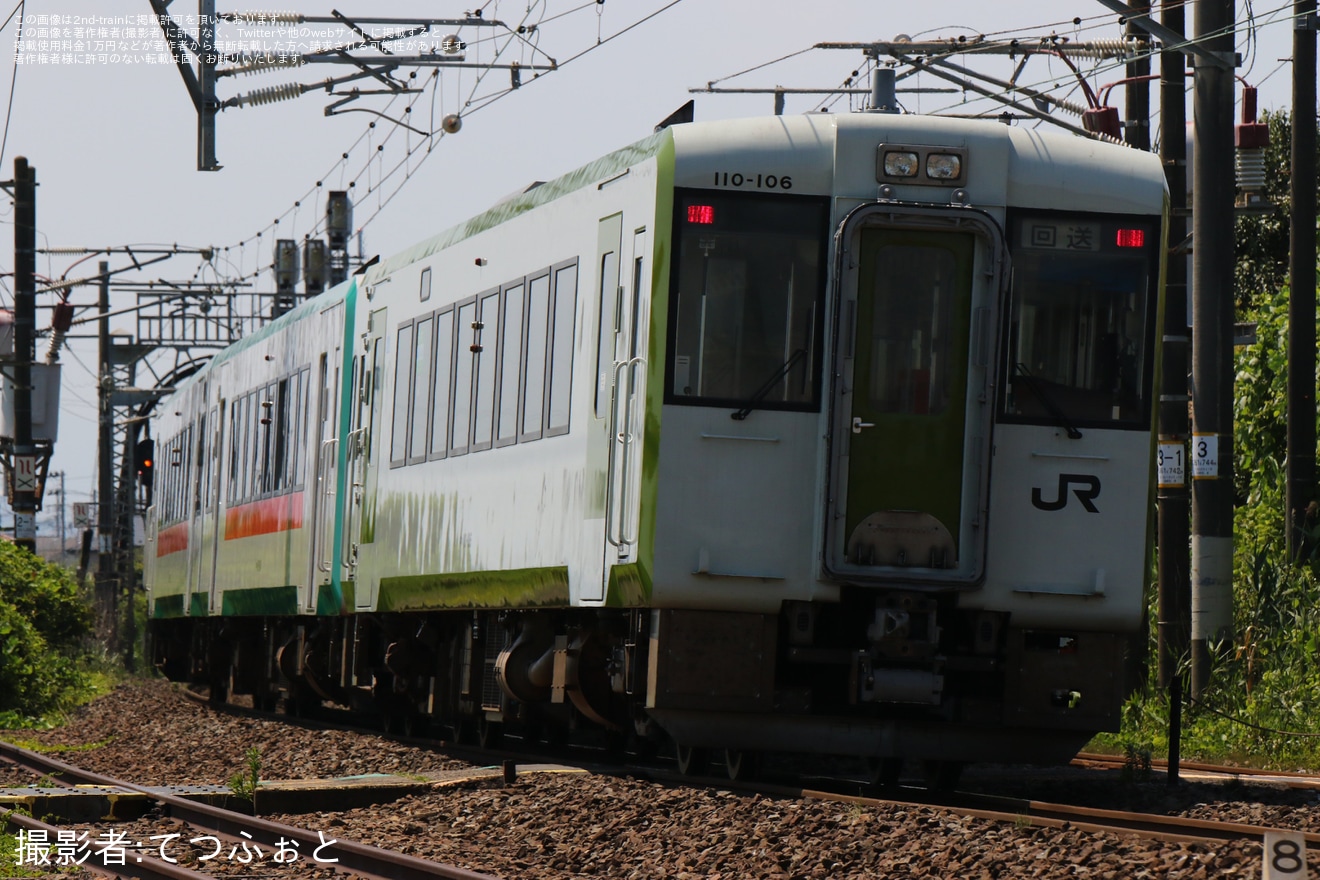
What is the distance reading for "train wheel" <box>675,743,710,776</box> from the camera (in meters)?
11.2

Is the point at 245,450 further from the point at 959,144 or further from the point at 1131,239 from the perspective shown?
the point at 1131,239

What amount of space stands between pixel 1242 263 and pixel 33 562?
58.3ft

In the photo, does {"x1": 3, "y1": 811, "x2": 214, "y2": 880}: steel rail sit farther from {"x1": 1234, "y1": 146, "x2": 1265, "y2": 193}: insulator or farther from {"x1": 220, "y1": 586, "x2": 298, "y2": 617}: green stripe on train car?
{"x1": 1234, "y1": 146, "x2": 1265, "y2": 193}: insulator

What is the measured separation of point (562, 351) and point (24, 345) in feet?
61.4

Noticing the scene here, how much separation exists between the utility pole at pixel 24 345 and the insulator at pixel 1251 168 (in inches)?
711

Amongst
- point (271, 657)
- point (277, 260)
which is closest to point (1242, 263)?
point (271, 657)

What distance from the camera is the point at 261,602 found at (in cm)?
1964

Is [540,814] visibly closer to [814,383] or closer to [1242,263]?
[814,383]

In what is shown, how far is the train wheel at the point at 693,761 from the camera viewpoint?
11211 mm

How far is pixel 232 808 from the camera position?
1131cm

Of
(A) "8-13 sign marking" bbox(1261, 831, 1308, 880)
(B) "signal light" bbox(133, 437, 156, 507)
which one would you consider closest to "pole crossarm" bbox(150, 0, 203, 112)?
(B) "signal light" bbox(133, 437, 156, 507)

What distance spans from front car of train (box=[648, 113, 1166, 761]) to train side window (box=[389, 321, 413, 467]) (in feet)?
16.5

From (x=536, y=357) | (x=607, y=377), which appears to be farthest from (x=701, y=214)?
(x=536, y=357)

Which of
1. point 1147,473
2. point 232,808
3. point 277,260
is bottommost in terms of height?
point 232,808
